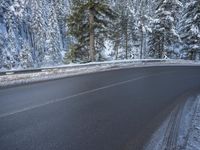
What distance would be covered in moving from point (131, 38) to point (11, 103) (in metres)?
41.9

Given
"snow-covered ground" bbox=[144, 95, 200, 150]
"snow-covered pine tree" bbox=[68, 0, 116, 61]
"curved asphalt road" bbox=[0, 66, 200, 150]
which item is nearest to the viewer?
"curved asphalt road" bbox=[0, 66, 200, 150]

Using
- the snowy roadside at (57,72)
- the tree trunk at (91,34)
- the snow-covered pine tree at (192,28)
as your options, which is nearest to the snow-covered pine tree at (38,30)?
the snow-covered pine tree at (192,28)

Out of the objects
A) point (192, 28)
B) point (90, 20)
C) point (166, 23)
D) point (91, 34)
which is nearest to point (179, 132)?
point (91, 34)

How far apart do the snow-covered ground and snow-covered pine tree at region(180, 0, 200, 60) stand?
85.7 ft

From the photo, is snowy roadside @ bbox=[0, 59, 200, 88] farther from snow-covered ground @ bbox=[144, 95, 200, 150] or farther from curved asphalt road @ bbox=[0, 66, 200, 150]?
snow-covered ground @ bbox=[144, 95, 200, 150]

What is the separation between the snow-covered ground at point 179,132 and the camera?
16.1 ft

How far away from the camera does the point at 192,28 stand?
3156cm

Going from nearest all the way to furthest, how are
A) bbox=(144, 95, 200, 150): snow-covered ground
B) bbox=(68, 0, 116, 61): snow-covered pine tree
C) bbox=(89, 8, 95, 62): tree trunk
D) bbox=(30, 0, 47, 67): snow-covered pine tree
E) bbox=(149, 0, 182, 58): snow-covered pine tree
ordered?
bbox=(144, 95, 200, 150): snow-covered ground, bbox=(89, 8, 95, 62): tree trunk, bbox=(68, 0, 116, 61): snow-covered pine tree, bbox=(149, 0, 182, 58): snow-covered pine tree, bbox=(30, 0, 47, 67): snow-covered pine tree

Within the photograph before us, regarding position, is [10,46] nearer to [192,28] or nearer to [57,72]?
[192,28]

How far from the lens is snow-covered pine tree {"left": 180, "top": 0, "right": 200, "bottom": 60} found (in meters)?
31.6

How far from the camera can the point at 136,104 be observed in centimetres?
802

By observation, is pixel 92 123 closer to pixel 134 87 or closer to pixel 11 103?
pixel 11 103

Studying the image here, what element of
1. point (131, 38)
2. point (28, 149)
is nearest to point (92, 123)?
point (28, 149)

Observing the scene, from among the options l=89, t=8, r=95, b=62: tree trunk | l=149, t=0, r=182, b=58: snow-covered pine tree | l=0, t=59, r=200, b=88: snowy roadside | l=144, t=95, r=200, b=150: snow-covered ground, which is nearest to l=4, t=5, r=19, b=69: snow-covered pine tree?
l=89, t=8, r=95, b=62: tree trunk
